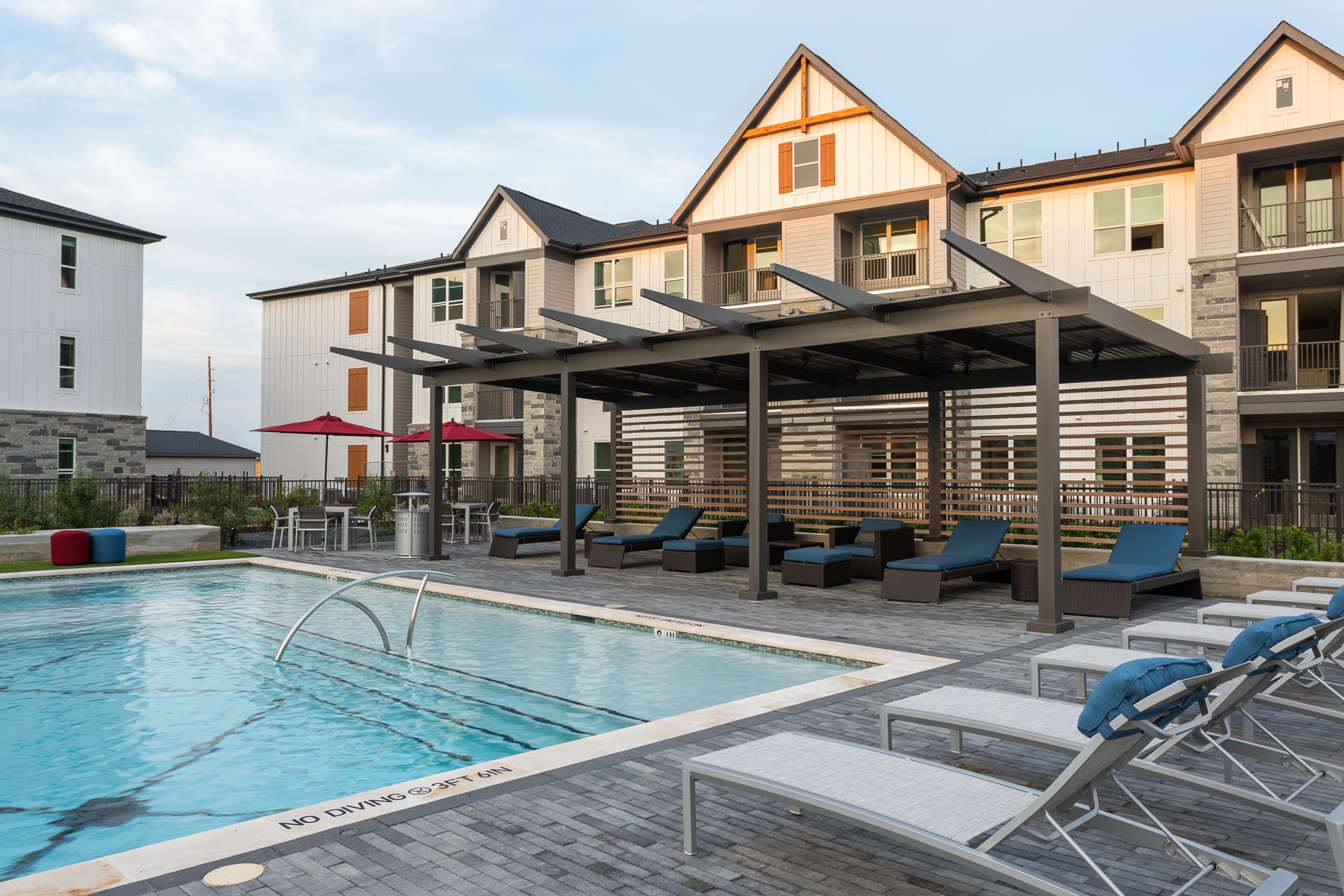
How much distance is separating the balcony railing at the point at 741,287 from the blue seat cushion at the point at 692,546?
11304 millimetres

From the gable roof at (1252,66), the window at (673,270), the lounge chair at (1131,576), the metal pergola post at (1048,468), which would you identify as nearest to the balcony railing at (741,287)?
the window at (673,270)

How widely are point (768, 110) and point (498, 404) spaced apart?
43.4ft

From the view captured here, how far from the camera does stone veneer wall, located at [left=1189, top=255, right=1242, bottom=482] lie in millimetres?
18172

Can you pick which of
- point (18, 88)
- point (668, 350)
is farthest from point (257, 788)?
point (18, 88)

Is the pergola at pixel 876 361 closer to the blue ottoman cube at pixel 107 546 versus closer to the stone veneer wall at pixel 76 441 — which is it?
the blue ottoman cube at pixel 107 546

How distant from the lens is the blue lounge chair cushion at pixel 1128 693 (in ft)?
9.26

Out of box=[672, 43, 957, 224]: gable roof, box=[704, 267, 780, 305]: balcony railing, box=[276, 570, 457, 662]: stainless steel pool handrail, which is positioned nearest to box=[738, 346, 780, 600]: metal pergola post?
box=[276, 570, 457, 662]: stainless steel pool handrail

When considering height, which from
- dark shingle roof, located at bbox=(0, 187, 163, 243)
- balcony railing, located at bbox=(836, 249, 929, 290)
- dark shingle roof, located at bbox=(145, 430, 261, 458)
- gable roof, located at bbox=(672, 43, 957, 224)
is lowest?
dark shingle roof, located at bbox=(145, 430, 261, 458)

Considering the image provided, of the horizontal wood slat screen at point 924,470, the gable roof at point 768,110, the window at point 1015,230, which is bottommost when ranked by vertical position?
the horizontal wood slat screen at point 924,470

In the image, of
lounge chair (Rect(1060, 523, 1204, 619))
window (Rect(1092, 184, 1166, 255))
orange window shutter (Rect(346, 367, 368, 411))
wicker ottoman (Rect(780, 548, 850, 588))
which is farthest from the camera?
orange window shutter (Rect(346, 367, 368, 411))

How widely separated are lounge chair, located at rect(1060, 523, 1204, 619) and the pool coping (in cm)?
339

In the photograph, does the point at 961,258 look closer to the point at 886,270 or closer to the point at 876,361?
the point at 886,270

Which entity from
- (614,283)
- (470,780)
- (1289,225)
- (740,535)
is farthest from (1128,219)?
(470,780)

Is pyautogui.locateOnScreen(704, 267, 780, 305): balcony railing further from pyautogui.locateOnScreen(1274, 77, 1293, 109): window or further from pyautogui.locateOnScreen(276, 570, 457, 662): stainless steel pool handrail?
pyautogui.locateOnScreen(276, 570, 457, 662): stainless steel pool handrail
